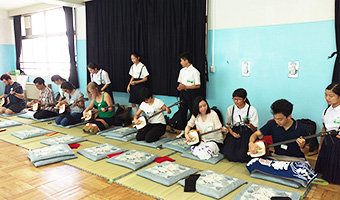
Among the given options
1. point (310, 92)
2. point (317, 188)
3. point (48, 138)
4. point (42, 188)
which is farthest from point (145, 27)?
point (317, 188)

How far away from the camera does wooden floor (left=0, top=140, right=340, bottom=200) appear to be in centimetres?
245

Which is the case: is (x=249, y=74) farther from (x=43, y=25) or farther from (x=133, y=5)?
(x=43, y=25)

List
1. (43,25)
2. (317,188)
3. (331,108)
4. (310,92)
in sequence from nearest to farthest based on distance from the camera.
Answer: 1. (317,188)
2. (331,108)
3. (310,92)
4. (43,25)

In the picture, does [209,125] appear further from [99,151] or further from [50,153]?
[50,153]

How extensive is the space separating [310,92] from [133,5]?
3.65 metres

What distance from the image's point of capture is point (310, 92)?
381 cm

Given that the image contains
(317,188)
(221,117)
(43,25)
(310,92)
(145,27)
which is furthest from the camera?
(43,25)

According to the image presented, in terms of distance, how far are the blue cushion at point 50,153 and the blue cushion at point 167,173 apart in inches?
A: 45.1

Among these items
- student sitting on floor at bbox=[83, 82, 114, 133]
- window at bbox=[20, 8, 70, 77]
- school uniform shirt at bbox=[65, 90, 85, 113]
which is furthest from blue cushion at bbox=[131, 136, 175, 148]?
window at bbox=[20, 8, 70, 77]

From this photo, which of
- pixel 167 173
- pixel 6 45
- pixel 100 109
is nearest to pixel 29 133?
pixel 100 109

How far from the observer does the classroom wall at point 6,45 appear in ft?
28.4

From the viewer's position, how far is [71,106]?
5.29 meters

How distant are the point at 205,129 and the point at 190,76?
1166 mm

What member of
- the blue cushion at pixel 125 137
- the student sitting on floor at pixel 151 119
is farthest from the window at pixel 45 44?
the student sitting on floor at pixel 151 119
